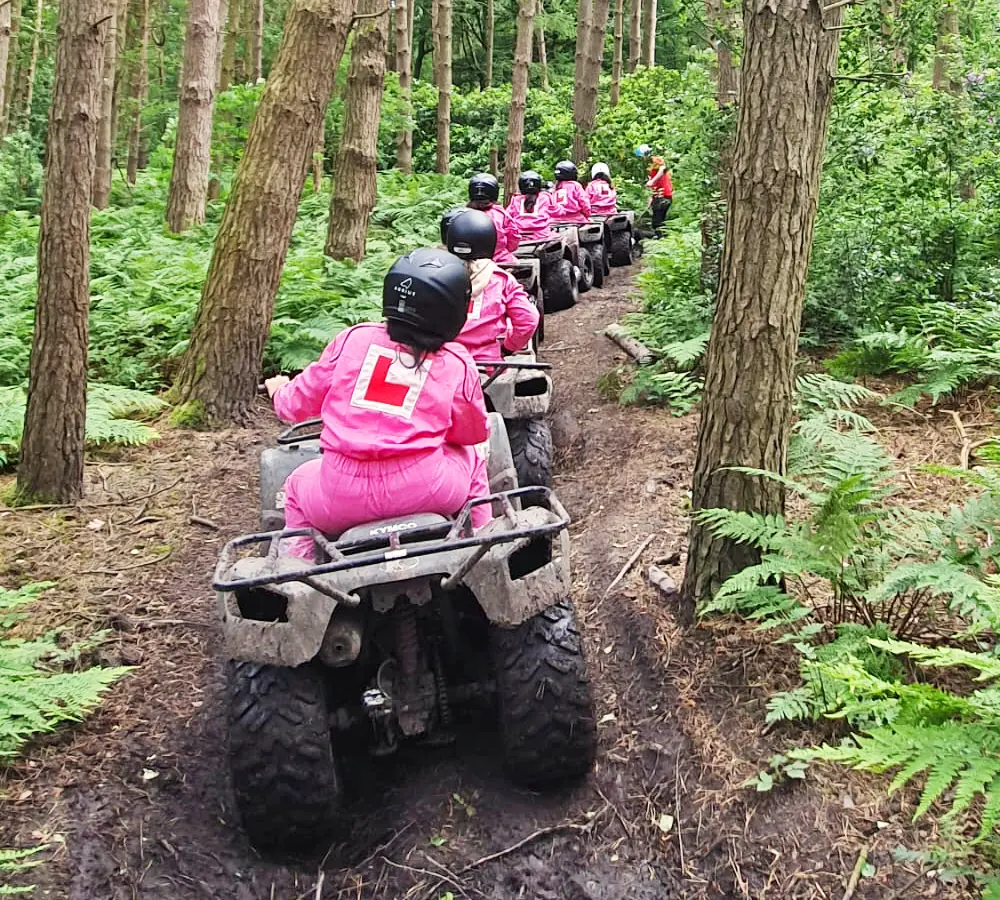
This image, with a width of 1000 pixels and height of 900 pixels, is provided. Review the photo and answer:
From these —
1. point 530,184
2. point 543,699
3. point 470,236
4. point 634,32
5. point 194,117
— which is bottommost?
point 543,699

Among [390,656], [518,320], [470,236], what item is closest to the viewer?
[390,656]

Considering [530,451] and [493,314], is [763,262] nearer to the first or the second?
[530,451]

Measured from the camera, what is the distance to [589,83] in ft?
67.5

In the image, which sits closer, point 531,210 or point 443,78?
point 531,210

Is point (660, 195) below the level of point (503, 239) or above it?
above

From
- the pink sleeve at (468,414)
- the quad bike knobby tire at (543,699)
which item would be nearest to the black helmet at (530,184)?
the pink sleeve at (468,414)

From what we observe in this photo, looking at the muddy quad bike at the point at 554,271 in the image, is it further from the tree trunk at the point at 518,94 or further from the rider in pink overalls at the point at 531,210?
the tree trunk at the point at 518,94

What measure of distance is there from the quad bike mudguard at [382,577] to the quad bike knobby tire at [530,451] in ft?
7.68

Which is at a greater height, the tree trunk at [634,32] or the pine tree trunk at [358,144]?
the tree trunk at [634,32]

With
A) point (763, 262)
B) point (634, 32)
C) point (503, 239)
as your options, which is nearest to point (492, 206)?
point (503, 239)

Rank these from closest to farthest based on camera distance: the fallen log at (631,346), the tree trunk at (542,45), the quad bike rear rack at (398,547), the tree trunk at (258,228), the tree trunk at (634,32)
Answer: the quad bike rear rack at (398,547)
the tree trunk at (258,228)
the fallen log at (631,346)
the tree trunk at (634,32)
the tree trunk at (542,45)

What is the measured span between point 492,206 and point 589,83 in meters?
12.9

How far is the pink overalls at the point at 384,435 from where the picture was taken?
3.24 m

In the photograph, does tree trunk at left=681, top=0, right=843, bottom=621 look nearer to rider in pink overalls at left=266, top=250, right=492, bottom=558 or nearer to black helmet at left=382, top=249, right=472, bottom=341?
rider in pink overalls at left=266, top=250, right=492, bottom=558
